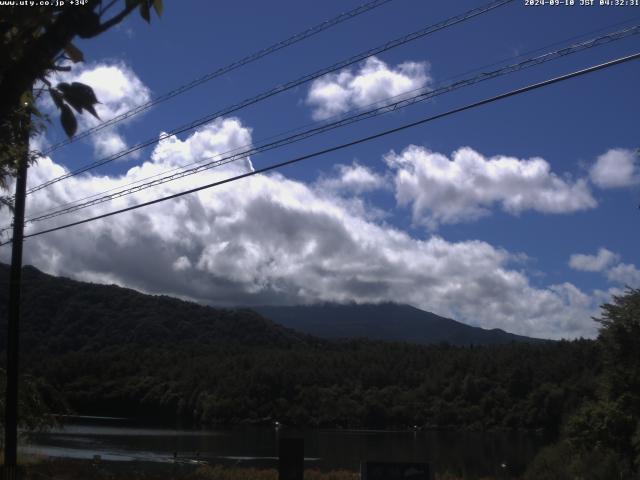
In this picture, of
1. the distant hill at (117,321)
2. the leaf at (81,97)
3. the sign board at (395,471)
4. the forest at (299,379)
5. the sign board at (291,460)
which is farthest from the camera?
the distant hill at (117,321)

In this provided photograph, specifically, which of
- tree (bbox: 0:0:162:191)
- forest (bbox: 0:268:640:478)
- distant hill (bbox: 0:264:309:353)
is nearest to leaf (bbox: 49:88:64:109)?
tree (bbox: 0:0:162:191)

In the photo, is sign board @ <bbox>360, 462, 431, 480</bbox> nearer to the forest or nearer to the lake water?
the lake water

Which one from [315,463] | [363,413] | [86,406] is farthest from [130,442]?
[363,413]

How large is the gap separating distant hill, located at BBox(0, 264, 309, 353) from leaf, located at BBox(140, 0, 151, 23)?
209 ft

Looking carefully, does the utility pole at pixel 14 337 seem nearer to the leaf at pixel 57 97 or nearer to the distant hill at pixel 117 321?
the leaf at pixel 57 97

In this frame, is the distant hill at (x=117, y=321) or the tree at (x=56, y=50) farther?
the distant hill at (x=117, y=321)

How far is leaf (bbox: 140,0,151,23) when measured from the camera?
15.8ft

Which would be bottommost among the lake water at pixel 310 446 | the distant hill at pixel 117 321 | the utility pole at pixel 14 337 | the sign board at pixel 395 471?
the lake water at pixel 310 446

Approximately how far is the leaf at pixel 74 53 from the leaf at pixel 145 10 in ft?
1.51

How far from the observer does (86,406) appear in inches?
4131

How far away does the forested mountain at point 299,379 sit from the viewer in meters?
102

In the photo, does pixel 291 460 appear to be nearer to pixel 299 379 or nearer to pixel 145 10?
pixel 145 10

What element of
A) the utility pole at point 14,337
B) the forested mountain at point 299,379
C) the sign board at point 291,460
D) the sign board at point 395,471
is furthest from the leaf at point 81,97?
the forested mountain at point 299,379

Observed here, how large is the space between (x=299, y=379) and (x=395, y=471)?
106021mm
